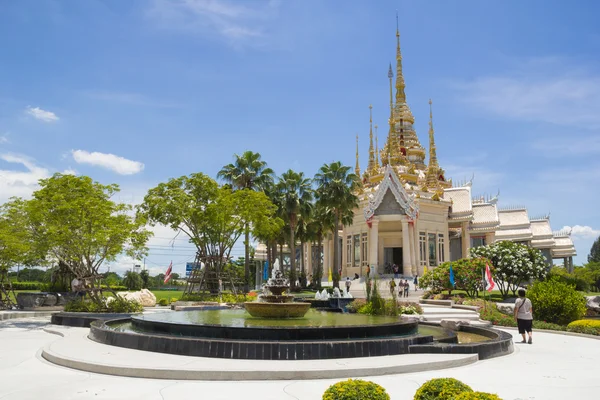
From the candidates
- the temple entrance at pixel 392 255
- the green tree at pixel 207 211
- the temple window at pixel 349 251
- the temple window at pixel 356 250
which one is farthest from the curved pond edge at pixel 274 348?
the temple entrance at pixel 392 255

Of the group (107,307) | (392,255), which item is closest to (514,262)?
(392,255)

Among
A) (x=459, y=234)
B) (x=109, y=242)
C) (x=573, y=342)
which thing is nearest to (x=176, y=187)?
(x=109, y=242)

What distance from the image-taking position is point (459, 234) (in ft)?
212

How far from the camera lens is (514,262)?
35.6 m

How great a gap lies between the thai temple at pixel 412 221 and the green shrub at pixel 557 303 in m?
27.9

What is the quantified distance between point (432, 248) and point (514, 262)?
18.1 metres

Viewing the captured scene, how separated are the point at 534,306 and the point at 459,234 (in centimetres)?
4562

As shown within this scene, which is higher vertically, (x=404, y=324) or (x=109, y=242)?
(x=109, y=242)

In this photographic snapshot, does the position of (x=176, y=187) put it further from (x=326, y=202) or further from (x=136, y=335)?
(x=136, y=335)

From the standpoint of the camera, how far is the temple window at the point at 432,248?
2085 inches

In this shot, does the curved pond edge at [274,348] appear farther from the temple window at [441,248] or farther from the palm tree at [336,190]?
the temple window at [441,248]

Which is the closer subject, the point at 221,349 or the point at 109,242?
the point at 221,349

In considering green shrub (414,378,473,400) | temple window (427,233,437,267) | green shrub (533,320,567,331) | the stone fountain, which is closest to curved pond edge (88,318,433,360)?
the stone fountain

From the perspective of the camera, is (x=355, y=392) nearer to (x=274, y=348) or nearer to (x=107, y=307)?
(x=274, y=348)
